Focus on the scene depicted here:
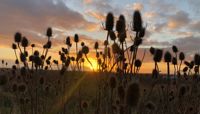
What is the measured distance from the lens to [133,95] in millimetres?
4371

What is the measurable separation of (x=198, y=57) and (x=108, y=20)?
352 cm

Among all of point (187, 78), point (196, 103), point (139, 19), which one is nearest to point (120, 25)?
point (139, 19)

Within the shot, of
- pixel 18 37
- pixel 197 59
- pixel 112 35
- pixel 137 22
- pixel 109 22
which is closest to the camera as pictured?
pixel 137 22

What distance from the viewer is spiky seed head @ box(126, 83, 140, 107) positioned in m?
4.35

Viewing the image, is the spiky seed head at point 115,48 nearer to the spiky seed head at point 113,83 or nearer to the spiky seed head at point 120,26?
the spiky seed head at point 120,26

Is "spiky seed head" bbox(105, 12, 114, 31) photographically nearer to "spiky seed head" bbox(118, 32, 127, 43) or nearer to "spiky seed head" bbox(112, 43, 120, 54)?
"spiky seed head" bbox(112, 43, 120, 54)

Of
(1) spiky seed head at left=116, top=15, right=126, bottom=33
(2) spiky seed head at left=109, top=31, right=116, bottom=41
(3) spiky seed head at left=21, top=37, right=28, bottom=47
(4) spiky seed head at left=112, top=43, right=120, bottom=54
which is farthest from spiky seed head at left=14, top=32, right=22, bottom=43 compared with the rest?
(1) spiky seed head at left=116, top=15, right=126, bottom=33

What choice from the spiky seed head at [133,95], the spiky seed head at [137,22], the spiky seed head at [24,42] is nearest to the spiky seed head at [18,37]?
the spiky seed head at [24,42]

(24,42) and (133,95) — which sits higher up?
(24,42)

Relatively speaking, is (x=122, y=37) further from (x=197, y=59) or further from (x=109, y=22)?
(x=197, y=59)

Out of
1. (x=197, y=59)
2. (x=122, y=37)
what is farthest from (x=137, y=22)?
(x=197, y=59)

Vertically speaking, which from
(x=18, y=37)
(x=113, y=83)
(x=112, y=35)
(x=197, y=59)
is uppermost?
(x=18, y=37)

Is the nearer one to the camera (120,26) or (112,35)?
(120,26)

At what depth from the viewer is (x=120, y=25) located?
694 centimetres
